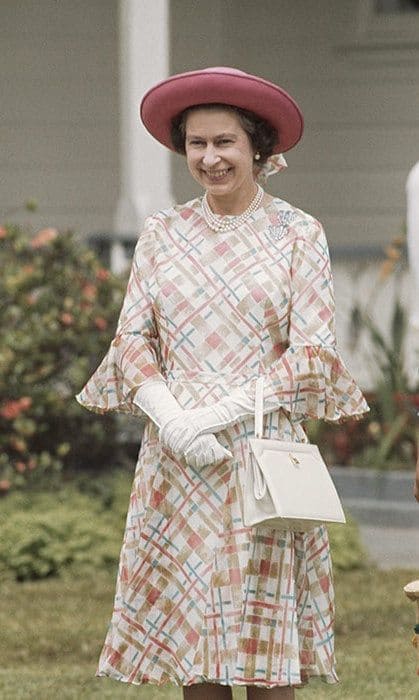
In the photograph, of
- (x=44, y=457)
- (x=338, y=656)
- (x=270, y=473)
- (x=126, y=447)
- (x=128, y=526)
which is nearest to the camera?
(x=270, y=473)

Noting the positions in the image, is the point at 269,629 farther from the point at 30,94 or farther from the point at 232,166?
the point at 30,94

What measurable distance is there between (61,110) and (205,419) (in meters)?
8.89

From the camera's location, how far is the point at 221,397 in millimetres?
4625

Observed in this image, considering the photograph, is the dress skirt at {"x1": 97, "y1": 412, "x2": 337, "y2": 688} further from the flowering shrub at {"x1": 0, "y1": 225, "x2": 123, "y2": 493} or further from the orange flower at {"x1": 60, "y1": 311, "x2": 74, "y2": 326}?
the orange flower at {"x1": 60, "y1": 311, "x2": 74, "y2": 326}

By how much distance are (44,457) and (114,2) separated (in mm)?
4891

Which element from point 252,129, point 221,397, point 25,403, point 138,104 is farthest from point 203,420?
point 138,104

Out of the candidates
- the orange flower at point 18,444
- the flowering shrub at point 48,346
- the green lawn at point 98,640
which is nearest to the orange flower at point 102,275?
the flowering shrub at point 48,346

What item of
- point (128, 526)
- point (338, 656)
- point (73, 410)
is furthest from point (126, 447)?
point (128, 526)

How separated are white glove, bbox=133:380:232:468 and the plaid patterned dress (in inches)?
2.5

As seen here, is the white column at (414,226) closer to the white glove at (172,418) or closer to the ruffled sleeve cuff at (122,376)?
the white glove at (172,418)

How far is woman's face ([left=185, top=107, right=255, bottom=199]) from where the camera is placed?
4.64m

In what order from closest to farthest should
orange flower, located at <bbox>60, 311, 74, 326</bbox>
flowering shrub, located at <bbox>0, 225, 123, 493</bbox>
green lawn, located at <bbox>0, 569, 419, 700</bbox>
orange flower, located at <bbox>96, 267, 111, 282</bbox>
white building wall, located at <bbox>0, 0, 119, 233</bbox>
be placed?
1. green lawn, located at <bbox>0, 569, 419, 700</bbox>
2. flowering shrub, located at <bbox>0, 225, 123, 493</bbox>
3. orange flower, located at <bbox>60, 311, 74, 326</bbox>
4. orange flower, located at <bbox>96, 267, 111, 282</bbox>
5. white building wall, located at <bbox>0, 0, 119, 233</bbox>

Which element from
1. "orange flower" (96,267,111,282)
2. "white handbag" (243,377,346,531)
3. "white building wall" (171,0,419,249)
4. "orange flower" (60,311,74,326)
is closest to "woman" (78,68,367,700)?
"white handbag" (243,377,346,531)

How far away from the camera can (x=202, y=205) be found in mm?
4809
